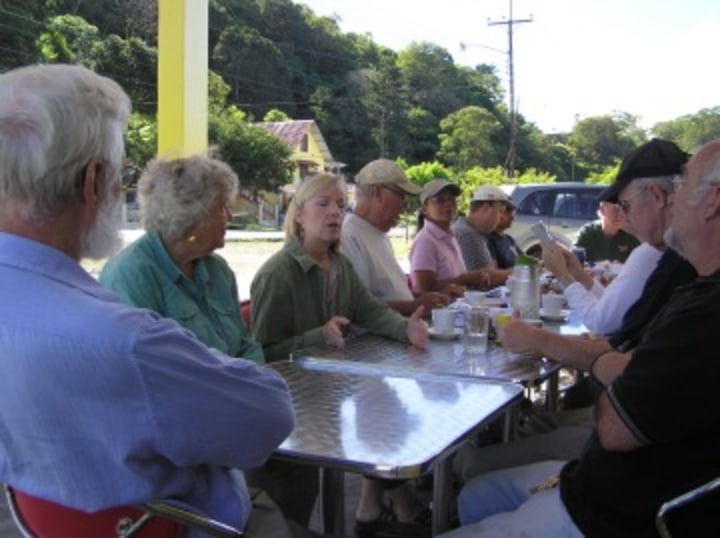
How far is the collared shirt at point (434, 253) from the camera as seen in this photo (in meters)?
4.26

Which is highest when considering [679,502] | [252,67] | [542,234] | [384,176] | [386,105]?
[252,67]

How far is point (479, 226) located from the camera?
5426 millimetres

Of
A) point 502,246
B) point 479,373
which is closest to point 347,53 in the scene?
point 502,246

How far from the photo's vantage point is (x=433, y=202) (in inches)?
179

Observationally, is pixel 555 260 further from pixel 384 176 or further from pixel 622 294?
pixel 384 176

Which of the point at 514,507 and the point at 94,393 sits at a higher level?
the point at 94,393

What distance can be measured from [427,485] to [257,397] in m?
2.33

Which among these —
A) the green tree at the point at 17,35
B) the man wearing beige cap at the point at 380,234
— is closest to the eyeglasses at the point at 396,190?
the man wearing beige cap at the point at 380,234

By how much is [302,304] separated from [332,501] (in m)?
0.84

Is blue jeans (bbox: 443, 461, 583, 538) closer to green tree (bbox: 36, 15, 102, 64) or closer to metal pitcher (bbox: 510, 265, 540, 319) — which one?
metal pitcher (bbox: 510, 265, 540, 319)

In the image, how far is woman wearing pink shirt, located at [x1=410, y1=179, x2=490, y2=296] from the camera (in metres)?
4.20

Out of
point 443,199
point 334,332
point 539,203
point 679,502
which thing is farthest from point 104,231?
point 539,203

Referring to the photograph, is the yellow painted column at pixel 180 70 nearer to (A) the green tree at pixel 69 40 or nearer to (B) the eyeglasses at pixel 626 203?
(B) the eyeglasses at pixel 626 203

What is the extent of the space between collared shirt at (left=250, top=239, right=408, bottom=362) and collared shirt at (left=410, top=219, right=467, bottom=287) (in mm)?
1294
